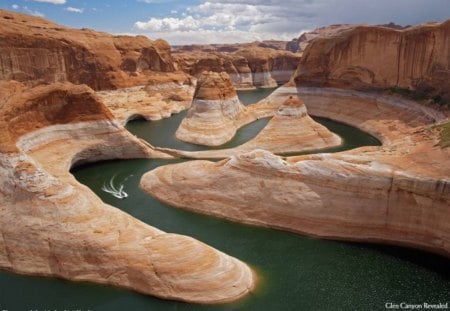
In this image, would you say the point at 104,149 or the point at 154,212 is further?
the point at 104,149

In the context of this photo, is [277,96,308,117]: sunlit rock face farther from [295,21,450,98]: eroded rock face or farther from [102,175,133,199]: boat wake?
[295,21,450,98]: eroded rock face

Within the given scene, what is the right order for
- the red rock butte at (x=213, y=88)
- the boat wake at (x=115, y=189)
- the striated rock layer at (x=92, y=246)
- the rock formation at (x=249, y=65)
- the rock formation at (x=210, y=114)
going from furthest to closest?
the rock formation at (x=249, y=65) → the red rock butte at (x=213, y=88) → the rock formation at (x=210, y=114) → the boat wake at (x=115, y=189) → the striated rock layer at (x=92, y=246)

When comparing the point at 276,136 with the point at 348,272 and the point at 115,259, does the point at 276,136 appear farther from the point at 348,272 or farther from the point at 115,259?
the point at 115,259

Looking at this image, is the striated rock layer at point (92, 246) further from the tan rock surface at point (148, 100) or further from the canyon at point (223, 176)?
the tan rock surface at point (148, 100)

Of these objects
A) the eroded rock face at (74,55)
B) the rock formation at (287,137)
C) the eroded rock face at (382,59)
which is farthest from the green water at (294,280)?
the eroded rock face at (74,55)

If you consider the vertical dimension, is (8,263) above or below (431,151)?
below

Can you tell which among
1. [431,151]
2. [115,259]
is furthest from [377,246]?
[115,259]

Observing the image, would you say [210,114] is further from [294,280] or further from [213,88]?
[294,280]
